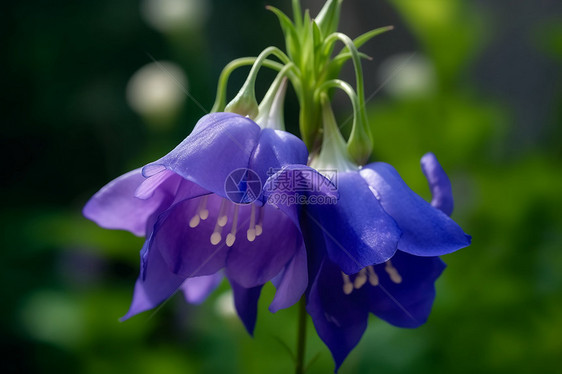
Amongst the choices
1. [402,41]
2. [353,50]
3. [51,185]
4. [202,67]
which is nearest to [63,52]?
[51,185]

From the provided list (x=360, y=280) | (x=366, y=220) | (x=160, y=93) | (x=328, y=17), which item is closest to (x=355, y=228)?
(x=366, y=220)

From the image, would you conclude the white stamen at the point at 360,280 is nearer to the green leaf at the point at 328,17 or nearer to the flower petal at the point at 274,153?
the flower petal at the point at 274,153

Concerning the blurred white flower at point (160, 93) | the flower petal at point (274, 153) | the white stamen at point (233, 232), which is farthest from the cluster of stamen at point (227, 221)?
the blurred white flower at point (160, 93)

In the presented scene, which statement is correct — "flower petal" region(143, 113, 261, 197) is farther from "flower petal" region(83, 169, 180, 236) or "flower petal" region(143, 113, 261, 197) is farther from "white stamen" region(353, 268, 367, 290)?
"white stamen" region(353, 268, 367, 290)

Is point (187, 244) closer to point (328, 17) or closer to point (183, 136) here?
point (328, 17)

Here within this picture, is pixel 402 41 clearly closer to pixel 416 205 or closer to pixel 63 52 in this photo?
pixel 63 52

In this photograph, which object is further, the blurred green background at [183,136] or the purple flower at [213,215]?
the blurred green background at [183,136]
